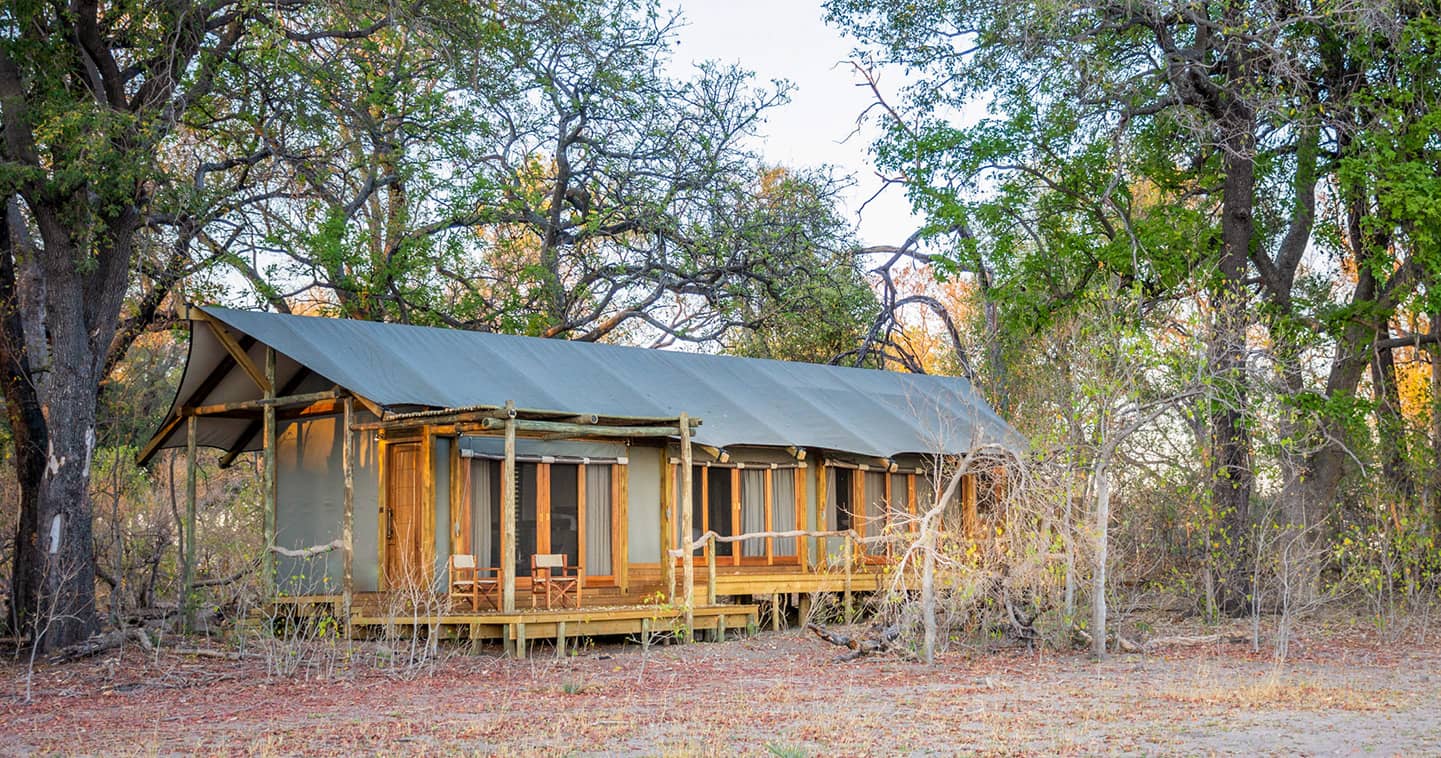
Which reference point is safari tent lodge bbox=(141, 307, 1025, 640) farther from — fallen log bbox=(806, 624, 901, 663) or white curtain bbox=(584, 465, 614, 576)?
fallen log bbox=(806, 624, 901, 663)

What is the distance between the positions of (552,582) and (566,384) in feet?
8.67

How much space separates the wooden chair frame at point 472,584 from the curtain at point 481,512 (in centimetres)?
23

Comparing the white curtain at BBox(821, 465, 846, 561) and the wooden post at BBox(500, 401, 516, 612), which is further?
the white curtain at BBox(821, 465, 846, 561)

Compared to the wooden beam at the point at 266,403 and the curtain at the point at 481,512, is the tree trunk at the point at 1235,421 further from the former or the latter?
the wooden beam at the point at 266,403

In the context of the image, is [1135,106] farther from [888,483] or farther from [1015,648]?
[1015,648]

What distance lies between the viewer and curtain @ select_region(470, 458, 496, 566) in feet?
49.2

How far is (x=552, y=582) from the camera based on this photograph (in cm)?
1455

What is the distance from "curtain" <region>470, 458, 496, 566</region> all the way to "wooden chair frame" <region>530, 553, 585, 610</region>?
511mm

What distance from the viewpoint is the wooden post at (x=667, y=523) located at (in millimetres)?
14664

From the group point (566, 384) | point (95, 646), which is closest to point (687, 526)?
point (566, 384)

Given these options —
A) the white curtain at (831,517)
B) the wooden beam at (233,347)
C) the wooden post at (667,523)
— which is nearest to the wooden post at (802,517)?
the white curtain at (831,517)

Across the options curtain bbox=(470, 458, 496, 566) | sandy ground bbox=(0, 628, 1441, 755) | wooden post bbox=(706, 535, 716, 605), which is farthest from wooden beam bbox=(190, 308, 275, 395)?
wooden post bbox=(706, 535, 716, 605)

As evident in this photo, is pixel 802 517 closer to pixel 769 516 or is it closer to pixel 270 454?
pixel 769 516

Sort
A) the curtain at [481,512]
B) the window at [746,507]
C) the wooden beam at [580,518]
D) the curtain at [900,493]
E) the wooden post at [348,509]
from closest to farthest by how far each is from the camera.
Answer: the wooden post at [348,509], the curtain at [481,512], the wooden beam at [580,518], the window at [746,507], the curtain at [900,493]
